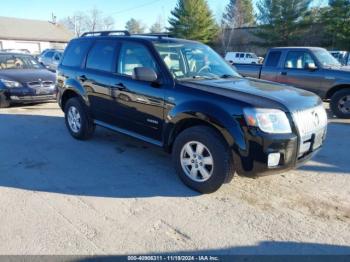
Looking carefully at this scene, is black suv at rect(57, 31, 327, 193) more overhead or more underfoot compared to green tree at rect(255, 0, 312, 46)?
more underfoot

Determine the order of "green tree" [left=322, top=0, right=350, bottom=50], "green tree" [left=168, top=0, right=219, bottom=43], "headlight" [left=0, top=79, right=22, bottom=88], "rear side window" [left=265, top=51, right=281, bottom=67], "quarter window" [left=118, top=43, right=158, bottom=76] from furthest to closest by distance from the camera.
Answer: "green tree" [left=168, top=0, right=219, bottom=43]
"green tree" [left=322, top=0, right=350, bottom=50]
"rear side window" [left=265, top=51, right=281, bottom=67]
"headlight" [left=0, top=79, right=22, bottom=88]
"quarter window" [left=118, top=43, right=158, bottom=76]

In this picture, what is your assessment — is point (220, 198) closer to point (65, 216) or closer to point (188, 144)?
point (188, 144)

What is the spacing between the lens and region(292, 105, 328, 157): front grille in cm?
385

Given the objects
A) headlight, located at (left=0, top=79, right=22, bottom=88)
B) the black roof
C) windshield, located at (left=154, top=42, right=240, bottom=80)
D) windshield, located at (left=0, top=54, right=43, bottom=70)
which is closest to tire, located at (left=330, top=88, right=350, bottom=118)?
windshield, located at (left=154, top=42, right=240, bottom=80)

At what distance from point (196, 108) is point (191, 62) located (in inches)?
44.3

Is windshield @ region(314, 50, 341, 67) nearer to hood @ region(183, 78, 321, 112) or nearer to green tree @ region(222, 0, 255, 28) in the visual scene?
hood @ region(183, 78, 321, 112)

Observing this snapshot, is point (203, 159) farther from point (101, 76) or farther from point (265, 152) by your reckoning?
point (101, 76)

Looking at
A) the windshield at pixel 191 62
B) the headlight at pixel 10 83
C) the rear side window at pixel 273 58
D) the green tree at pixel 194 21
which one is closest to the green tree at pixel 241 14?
the green tree at pixel 194 21

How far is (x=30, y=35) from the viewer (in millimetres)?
54594

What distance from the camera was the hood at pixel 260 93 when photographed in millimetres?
3859

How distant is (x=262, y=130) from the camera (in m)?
3.65

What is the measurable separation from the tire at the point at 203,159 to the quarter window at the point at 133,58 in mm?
1118

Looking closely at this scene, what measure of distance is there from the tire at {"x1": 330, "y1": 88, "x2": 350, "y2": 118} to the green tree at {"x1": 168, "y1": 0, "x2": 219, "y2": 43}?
125 feet

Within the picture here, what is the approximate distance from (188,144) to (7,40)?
185ft
